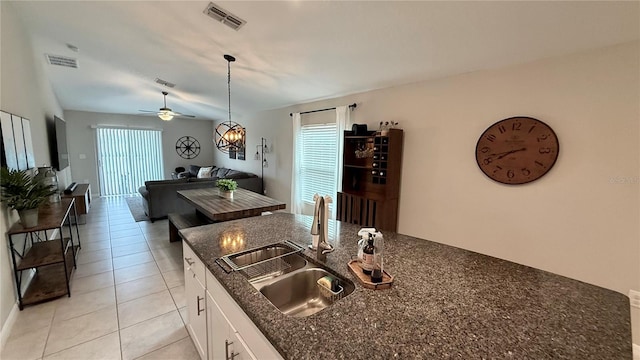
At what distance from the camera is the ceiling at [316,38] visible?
1.85 meters

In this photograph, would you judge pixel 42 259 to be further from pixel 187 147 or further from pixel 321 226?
pixel 187 147

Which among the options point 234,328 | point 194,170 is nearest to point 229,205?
point 234,328

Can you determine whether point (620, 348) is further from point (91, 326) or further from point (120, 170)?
point (120, 170)

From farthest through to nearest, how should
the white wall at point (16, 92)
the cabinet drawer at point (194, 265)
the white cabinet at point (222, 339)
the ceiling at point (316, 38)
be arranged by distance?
the white wall at point (16, 92) → the ceiling at point (316, 38) → the cabinet drawer at point (194, 265) → the white cabinet at point (222, 339)

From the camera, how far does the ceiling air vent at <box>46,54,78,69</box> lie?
3.77 metres

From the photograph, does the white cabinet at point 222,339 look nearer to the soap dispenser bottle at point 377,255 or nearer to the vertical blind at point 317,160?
the soap dispenser bottle at point 377,255

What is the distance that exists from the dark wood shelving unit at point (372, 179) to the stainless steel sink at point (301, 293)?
2.12 metres

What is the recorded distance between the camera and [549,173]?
2250 mm

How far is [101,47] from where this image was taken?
3.36m

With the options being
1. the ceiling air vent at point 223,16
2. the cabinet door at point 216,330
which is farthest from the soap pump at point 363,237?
the ceiling air vent at point 223,16

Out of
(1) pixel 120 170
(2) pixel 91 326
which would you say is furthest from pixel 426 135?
(1) pixel 120 170

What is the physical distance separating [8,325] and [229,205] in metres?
2.01

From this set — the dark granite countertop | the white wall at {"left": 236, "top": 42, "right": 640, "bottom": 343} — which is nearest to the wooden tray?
the dark granite countertop

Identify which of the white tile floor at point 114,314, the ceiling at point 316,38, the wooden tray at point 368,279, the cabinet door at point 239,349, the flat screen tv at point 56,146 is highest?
the ceiling at point 316,38
